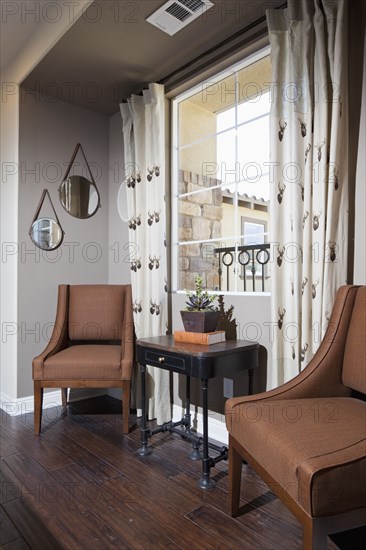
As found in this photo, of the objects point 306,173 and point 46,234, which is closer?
point 306,173

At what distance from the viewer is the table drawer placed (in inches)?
83.8

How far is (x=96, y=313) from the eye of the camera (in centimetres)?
319

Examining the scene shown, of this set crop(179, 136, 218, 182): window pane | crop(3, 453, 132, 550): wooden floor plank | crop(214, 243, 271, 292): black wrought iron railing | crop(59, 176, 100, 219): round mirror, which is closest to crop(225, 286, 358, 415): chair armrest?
crop(3, 453, 132, 550): wooden floor plank

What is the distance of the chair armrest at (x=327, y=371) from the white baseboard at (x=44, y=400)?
2.07m

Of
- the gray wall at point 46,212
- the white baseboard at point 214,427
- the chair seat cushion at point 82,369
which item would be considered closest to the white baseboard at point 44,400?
the gray wall at point 46,212

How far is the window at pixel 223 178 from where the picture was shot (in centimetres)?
265

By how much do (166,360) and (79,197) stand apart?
6.20 ft

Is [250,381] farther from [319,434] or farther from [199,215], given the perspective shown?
[199,215]

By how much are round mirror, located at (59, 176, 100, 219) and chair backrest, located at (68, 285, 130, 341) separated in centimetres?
73

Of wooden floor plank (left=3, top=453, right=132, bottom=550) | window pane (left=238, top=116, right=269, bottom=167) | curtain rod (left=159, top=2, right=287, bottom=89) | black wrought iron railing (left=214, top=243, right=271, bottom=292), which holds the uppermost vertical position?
curtain rod (left=159, top=2, right=287, bottom=89)

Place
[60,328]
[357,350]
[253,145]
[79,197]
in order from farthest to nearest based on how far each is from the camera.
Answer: [79,197]
[60,328]
[253,145]
[357,350]

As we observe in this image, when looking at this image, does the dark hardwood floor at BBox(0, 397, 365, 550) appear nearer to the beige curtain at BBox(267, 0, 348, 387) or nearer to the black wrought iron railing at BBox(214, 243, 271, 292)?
the beige curtain at BBox(267, 0, 348, 387)

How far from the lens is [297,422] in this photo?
1.43 m

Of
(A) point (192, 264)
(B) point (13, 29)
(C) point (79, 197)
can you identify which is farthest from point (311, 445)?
(B) point (13, 29)
